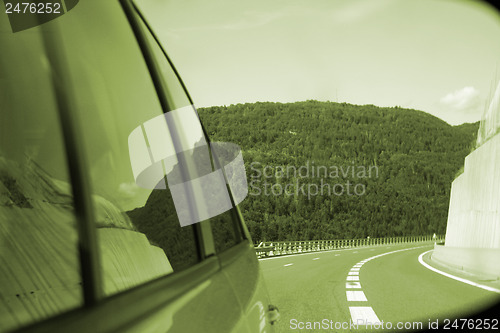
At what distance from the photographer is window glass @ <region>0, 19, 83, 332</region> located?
1054 millimetres

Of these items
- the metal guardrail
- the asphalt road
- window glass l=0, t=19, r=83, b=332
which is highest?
window glass l=0, t=19, r=83, b=332

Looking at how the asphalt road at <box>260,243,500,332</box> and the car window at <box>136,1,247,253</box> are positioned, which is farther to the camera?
the asphalt road at <box>260,243,500,332</box>

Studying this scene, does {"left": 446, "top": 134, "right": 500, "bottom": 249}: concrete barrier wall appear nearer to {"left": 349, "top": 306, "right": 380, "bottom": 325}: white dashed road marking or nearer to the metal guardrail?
{"left": 349, "top": 306, "right": 380, "bottom": 325}: white dashed road marking

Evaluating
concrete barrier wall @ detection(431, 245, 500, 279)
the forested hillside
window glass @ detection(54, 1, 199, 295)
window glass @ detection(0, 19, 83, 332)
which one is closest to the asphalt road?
concrete barrier wall @ detection(431, 245, 500, 279)

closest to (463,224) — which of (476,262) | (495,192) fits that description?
(495,192)

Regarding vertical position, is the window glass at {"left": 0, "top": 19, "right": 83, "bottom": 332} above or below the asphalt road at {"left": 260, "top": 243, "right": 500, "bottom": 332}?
above

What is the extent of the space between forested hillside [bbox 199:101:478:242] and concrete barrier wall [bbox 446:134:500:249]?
216 feet

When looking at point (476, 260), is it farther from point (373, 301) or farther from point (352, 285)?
point (373, 301)

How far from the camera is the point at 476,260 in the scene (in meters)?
14.6

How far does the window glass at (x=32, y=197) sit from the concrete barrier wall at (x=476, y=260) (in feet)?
42.6

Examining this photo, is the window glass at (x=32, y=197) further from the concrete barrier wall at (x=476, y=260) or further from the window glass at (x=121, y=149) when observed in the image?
the concrete barrier wall at (x=476, y=260)

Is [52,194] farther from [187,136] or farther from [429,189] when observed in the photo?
[429,189]

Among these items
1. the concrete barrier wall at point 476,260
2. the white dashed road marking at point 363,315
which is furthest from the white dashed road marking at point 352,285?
the white dashed road marking at point 363,315

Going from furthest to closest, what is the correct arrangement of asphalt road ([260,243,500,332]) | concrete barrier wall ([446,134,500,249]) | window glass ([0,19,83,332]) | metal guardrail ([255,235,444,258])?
metal guardrail ([255,235,444,258]), concrete barrier wall ([446,134,500,249]), asphalt road ([260,243,500,332]), window glass ([0,19,83,332])
